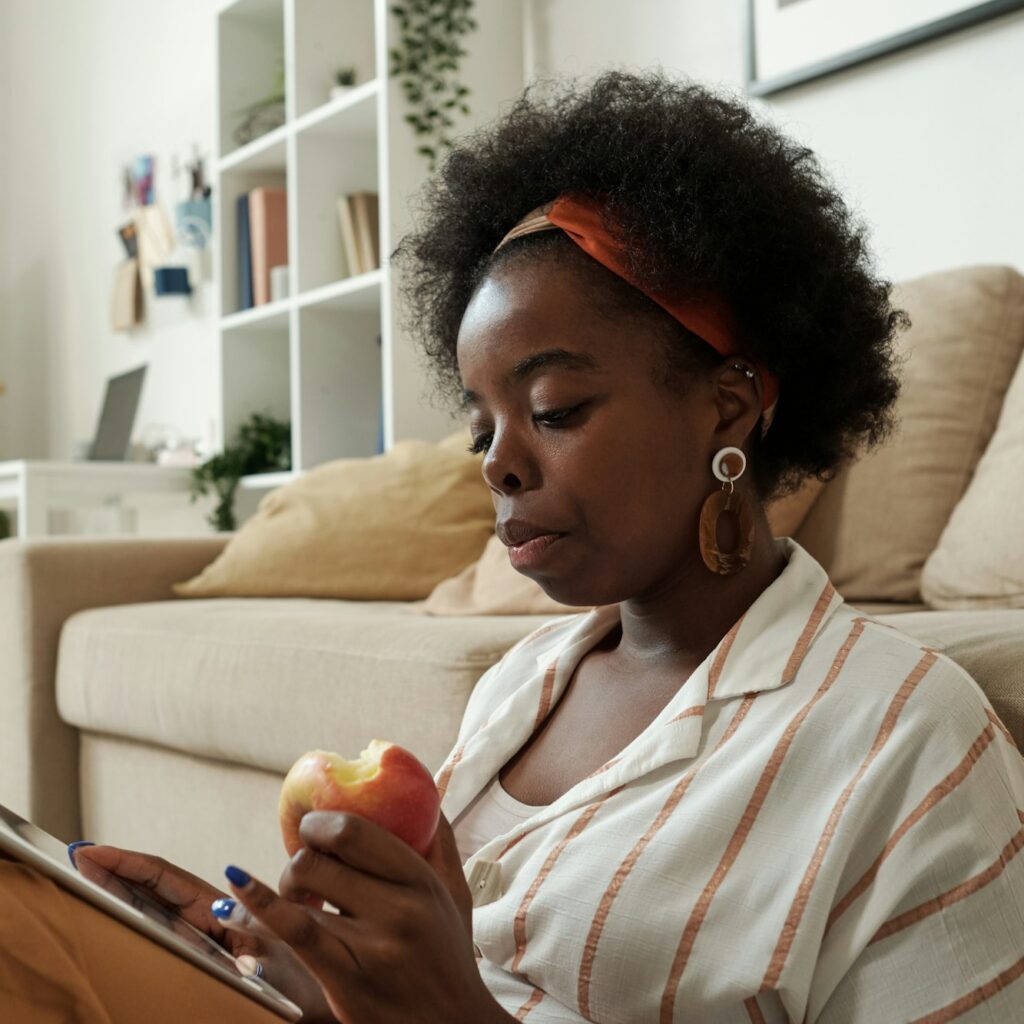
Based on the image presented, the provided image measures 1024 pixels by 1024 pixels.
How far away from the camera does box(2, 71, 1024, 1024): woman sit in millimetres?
704

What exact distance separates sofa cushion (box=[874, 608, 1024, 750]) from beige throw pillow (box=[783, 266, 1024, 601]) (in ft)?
1.67

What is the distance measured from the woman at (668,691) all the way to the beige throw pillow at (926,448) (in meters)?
0.64

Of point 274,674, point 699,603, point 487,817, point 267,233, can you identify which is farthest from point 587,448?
point 267,233

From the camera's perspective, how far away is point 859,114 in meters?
2.27

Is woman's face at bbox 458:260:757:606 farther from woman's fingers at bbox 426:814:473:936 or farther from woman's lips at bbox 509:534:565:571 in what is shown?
woman's fingers at bbox 426:814:473:936

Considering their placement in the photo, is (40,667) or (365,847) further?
(40,667)

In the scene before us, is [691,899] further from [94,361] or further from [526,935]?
[94,361]

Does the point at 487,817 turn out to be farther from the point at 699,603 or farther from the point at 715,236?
the point at 715,236

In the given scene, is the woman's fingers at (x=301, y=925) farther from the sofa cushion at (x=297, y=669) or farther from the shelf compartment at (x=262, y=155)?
the shelf compartment at (x=262, y=155)

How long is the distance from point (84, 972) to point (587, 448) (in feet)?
1.41

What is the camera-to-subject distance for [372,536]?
2.31 meters

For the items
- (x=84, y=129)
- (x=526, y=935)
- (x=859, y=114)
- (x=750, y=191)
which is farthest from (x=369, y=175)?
(x=526, y=935)

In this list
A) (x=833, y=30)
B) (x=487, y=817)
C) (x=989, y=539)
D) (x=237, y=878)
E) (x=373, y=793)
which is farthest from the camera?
(x=833, y=30)

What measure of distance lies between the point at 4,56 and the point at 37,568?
3.64 metres
